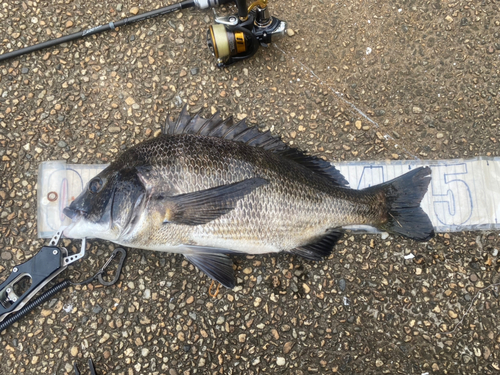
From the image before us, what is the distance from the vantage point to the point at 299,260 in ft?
7.79

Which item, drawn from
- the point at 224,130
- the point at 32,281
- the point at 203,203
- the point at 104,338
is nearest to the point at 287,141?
the point at 224,130

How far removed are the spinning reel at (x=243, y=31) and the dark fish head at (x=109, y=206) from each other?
1.10 metres

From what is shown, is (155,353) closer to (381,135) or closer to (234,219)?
(234,219)

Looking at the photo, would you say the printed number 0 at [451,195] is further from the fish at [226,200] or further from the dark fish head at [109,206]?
the dark fish head at [109,206]

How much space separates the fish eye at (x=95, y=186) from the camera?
78.2 inches

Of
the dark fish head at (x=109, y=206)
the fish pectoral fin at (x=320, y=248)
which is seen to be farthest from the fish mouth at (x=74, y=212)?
the fish pectoral fin at (x=320, y=248)

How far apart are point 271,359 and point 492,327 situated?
164 cm

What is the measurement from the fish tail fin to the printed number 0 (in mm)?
383

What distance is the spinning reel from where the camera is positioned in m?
2.21

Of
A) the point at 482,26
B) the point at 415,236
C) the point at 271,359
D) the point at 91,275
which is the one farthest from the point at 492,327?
the point at 91,275

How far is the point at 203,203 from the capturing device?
1905 millimetres

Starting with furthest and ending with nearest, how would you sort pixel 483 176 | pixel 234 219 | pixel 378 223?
pixel 483 176, pixel 378 223, pixel 234 219

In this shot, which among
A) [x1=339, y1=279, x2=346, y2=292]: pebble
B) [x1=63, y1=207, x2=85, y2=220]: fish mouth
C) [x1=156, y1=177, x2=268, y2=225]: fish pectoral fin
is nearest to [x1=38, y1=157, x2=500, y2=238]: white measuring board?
[x1=63, y1=207, x2=85, y2=220]: fish mouth

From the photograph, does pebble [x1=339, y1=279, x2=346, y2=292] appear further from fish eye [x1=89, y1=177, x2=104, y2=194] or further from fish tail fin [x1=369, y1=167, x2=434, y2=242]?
fish eye [x1=89, y1=177, x2=104, y2=194]
